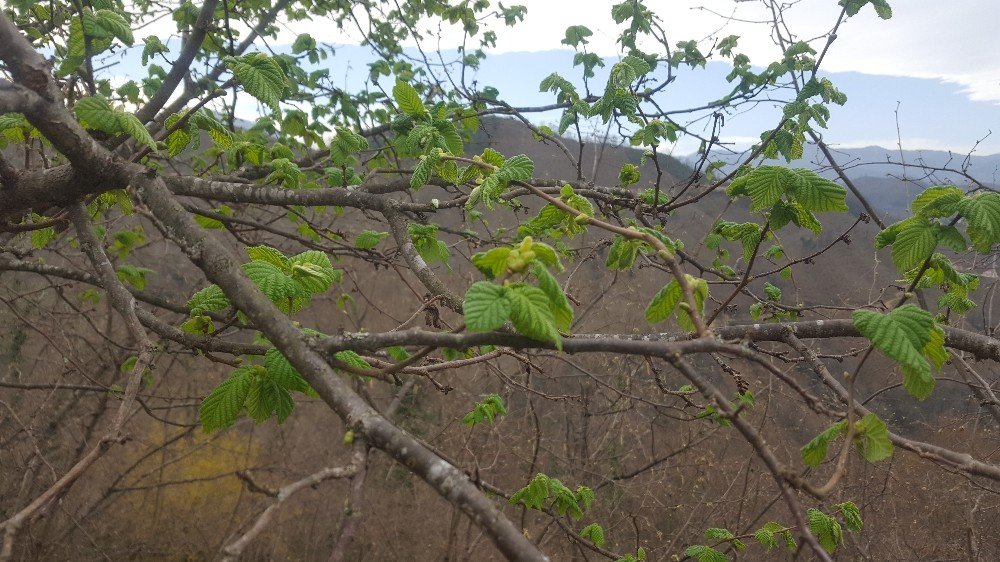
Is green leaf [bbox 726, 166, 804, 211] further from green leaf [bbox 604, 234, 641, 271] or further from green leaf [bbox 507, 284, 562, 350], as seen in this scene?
green leaf [bbox 507, 284, 562, 350]

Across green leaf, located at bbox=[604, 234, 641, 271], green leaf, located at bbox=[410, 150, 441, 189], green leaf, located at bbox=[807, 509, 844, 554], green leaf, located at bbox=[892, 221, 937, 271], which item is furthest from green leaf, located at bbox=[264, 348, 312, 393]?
green leaf, located at bbox=[807, 509, 844, 554]

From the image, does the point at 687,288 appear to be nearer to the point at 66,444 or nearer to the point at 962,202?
the point at 962,202

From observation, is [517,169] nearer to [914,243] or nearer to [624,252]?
[624,252]

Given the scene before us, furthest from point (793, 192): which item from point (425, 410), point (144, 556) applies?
point (144, 556)

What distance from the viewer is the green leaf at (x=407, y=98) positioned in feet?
6.68

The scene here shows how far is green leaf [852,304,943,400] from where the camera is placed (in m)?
1.14

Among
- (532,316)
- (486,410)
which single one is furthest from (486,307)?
(486,410)

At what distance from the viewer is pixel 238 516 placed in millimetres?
6512

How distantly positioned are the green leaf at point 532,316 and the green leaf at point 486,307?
0.01 m

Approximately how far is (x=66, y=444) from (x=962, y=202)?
25.5 feet

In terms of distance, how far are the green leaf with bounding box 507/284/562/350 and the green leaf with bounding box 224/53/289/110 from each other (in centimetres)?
139

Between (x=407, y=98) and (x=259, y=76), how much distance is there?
54cm

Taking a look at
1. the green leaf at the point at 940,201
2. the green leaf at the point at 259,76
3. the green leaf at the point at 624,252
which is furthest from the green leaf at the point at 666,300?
the green leaf at the point at 259,76

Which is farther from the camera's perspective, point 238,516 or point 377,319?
point 377,319
